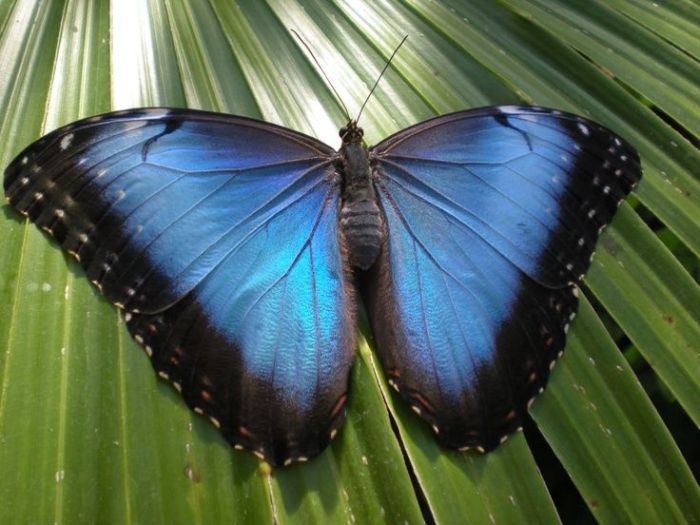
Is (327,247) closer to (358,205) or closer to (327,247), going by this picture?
(327,247)

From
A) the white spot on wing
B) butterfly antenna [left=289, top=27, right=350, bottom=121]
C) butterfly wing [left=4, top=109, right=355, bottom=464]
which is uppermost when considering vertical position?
butterfly antenna [left=289, top=27, right=350, bottom=121]

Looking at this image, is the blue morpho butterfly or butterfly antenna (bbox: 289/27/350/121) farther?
butterfly antenna (bbox: 289/27/350/121)

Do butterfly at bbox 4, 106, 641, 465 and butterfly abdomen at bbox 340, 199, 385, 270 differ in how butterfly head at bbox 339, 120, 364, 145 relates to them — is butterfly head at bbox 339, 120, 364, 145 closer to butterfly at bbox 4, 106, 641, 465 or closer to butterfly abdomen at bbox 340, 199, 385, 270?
butterfly at bbox 4, 106, 641, 465

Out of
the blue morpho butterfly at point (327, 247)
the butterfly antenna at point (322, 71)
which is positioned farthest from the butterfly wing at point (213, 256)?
the butterfly antenna at point (322, 71)

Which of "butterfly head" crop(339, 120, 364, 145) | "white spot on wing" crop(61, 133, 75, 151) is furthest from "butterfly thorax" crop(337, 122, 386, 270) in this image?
"white spot on wing" crop(61, 133, 75, 151)

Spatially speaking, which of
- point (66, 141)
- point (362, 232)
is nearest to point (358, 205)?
point (362, 232)

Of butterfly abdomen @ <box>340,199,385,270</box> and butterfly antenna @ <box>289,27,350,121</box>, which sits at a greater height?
butterfly antenna @ <box>289,27,350,121</box>

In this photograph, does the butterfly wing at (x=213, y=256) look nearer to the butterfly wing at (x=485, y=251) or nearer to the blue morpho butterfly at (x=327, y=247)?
the blue morpho butterfly at (x=327, y=247)
